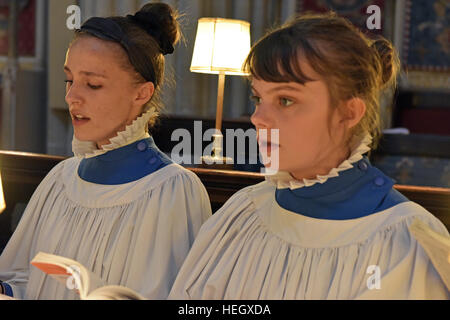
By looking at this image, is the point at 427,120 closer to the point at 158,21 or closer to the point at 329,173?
the point at 158,21

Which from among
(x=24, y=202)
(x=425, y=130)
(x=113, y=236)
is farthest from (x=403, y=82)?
(x=113, y=236)

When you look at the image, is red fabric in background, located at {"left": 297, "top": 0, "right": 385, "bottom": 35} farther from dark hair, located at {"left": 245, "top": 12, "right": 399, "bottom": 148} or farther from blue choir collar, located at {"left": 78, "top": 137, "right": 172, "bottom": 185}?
dark hair, located at {"left": 245, "top": 12, "right": 399, "bottom": 148}

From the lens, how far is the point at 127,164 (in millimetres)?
1818

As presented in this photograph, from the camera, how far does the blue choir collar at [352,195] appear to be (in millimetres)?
1358

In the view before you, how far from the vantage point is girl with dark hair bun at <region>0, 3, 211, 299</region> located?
1.73m

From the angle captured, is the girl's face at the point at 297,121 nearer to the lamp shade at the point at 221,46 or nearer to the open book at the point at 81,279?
the open book at the point at 81,279

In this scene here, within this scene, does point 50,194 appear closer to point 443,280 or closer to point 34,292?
point 34,292

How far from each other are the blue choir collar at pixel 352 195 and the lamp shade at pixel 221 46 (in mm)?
3009

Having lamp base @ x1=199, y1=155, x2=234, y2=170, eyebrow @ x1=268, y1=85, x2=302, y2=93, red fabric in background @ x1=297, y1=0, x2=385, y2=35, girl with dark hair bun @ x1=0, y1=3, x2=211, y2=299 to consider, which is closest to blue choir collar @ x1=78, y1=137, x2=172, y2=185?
girl with dark hair bun @ x1=0, y1=3, x2=211, y2=299

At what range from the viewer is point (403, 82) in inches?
252

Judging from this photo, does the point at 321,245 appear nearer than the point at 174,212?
Yes

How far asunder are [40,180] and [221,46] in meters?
2.26
